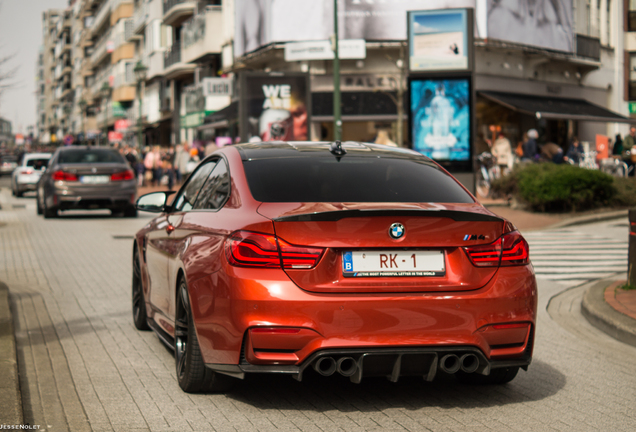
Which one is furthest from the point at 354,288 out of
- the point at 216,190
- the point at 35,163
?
the point at 35,163

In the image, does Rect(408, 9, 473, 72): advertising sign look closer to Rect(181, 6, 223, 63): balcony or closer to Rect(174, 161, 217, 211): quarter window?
Rect(174, 161, 217, 211): quarter window

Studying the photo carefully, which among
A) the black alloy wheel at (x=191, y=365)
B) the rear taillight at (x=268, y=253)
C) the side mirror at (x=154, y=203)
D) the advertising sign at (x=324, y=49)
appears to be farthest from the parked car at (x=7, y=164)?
the rear taillight at (x=268, y=253)

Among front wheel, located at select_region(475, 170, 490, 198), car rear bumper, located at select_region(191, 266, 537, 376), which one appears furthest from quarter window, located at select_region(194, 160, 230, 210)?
front wheel, located at select_region(475, 170, 490, 198)

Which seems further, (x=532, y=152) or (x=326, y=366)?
(x=532, y=152)

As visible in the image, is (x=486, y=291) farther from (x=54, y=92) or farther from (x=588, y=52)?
(x=54, y=92)

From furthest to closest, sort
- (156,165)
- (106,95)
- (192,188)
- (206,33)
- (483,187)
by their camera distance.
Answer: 1. (106,95)
2. (206,33)
3. (156,165)
4. (483,187)
5. (192,188)

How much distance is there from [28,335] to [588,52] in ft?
120

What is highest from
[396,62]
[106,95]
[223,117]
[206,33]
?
[206,33]

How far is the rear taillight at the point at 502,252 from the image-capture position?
189 inches

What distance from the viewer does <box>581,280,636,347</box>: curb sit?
7.34 meters

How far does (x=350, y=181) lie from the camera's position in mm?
5352

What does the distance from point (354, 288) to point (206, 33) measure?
42.5 m

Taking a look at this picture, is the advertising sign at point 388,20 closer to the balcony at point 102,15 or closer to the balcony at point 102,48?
the balcony at point 102,48

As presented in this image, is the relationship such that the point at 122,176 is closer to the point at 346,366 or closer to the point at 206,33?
the point at 346,366
